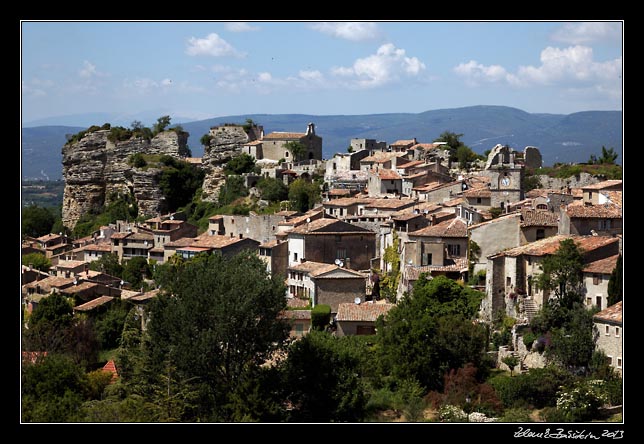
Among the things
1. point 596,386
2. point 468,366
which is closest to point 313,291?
point 468,366

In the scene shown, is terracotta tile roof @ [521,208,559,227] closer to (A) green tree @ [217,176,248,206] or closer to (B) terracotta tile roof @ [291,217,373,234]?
(B) terracotta tile roof @ [291,217,373,234]

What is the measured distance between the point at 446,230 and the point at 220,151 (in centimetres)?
4047

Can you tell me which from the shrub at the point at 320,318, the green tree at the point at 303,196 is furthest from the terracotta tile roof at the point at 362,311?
the green tree at the point at 303,196

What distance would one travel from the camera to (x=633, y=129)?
22031 millimetres

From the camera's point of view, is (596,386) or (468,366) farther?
(468,366)

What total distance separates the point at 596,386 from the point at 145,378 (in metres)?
12.2

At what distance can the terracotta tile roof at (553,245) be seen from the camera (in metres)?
34.0

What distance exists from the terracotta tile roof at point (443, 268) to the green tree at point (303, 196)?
22.0 meters

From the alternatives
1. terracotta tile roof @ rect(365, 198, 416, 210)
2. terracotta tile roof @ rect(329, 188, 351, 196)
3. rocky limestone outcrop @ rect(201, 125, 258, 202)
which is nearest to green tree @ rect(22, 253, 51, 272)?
rocky limestone outcrop @ rect(201, 125, 258, 202)

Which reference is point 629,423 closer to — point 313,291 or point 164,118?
point 313,291

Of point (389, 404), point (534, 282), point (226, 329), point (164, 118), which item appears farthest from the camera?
point (164, 118)

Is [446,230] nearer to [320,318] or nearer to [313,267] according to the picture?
[320,318]

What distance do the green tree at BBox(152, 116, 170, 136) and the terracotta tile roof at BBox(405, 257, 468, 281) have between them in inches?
1906

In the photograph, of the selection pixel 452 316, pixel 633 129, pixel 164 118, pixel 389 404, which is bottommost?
pixel 389 404
